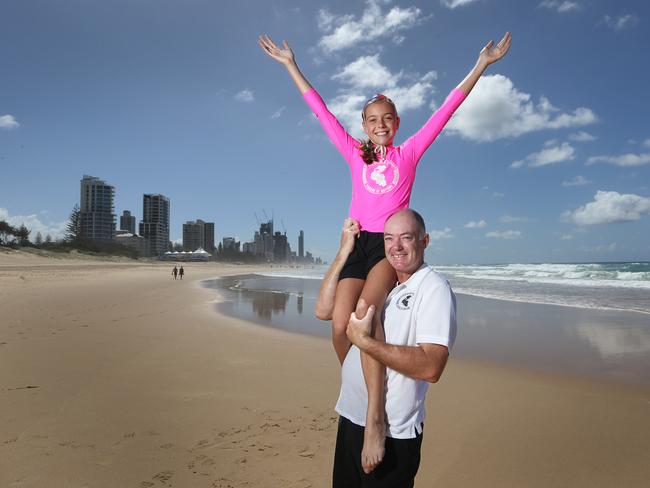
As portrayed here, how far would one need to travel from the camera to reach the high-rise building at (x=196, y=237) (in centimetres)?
17649

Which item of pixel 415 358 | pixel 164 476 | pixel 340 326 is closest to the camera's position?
pixel 415 358

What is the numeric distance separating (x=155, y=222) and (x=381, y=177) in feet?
567

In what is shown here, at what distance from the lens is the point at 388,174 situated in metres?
2.60

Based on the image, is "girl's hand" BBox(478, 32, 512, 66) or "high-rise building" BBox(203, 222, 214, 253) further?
"high-rise building" BBox(203, 222, 214, 253)

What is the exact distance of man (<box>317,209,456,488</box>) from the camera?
1768 mm

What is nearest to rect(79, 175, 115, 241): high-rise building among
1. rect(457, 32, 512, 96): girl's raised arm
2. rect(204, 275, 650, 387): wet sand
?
rect(204, 275, 650, 387): wet sand

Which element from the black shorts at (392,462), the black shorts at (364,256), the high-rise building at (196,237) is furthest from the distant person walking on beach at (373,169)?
the high-rise building at (196,237)

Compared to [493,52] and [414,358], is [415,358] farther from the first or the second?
[493,52]

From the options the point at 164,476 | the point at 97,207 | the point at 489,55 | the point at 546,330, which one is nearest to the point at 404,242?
the point at 489,55

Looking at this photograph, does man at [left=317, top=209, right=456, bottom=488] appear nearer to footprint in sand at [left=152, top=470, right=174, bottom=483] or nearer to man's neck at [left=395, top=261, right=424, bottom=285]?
man's neck at [left=395, top=261, right=424, bottom=285]

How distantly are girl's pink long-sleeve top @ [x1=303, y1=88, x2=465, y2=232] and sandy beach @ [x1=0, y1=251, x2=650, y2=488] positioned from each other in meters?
2.70

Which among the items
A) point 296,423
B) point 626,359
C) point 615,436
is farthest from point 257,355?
point 626,359

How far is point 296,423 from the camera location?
502cm

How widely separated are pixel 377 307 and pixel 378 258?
369 mm
